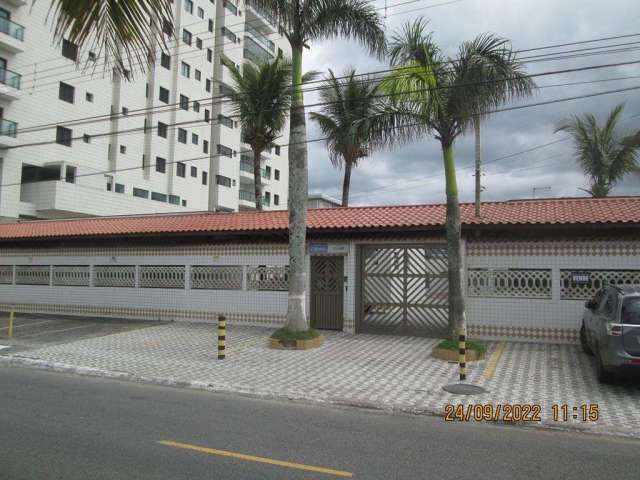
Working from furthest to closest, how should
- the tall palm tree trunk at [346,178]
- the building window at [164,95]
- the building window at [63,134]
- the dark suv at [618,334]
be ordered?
the building window at [164,95] → the building window at [63,134] → the tall palm tree trunk at [346,178] → the dark suv at [618,334]

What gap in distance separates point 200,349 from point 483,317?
7245 millimetres

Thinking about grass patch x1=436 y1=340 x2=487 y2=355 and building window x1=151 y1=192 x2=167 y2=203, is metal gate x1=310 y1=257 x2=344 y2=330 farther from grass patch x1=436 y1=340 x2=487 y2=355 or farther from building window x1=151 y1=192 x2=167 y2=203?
building window x1=151 y1=192 x2=167 y2=203

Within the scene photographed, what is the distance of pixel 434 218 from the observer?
13844mm

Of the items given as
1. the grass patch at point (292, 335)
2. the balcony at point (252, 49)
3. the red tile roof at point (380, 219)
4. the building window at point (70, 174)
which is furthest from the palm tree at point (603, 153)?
the balcony at point (252, 49)

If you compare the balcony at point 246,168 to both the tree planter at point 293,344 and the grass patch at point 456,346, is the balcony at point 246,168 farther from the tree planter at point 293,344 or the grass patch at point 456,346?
A: the grass patch at point 456,346

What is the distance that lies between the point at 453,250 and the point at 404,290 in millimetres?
3116

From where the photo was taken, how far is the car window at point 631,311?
25.1ft

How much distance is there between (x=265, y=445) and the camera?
5.55 metres

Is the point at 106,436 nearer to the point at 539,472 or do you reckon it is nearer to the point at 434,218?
the point at 539,472

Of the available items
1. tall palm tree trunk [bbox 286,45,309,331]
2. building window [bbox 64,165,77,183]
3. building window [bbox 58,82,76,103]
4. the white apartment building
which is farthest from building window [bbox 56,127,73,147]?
tall palm tree trunk [bbox 286,45,309,331]

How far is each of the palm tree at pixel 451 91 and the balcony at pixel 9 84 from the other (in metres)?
27.2

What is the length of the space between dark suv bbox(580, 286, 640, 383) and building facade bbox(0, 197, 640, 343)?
3892 millimetres

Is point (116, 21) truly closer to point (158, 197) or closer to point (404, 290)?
point (404, 290)

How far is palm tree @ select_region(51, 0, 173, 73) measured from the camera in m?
3.31
